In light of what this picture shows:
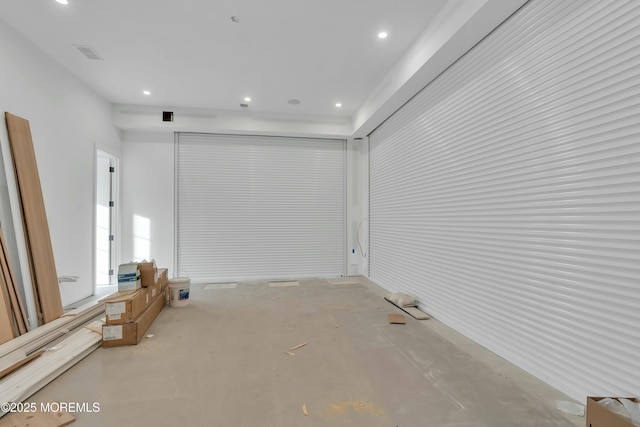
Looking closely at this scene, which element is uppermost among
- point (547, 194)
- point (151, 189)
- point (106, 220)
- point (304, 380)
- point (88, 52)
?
point (88, 52)

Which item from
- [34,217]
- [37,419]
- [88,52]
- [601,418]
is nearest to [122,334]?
[37,419]

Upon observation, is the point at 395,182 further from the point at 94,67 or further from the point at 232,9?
the point at 94,67

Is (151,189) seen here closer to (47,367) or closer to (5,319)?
(5,319)

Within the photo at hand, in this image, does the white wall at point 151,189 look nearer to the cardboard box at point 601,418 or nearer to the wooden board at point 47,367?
the wooden board at point 47,367

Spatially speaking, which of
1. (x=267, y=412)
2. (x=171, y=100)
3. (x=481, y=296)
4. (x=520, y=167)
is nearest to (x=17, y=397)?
(x=267, y=412)

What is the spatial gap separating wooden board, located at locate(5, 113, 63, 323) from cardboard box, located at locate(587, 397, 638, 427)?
4.99 metres

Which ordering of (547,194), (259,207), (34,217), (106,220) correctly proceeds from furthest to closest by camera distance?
(259,207) < (106,220) < (34,217) < (547,194)

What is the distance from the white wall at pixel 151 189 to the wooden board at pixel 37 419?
13.0 feet

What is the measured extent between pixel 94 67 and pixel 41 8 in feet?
3.92

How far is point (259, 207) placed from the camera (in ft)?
19.7

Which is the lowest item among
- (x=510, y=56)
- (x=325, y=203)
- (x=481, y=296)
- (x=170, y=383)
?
(x=170, y=383)

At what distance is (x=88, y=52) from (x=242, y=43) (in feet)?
6.76

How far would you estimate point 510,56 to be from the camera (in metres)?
2.55

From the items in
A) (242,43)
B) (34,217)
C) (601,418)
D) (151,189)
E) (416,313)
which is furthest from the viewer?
(151,189)
